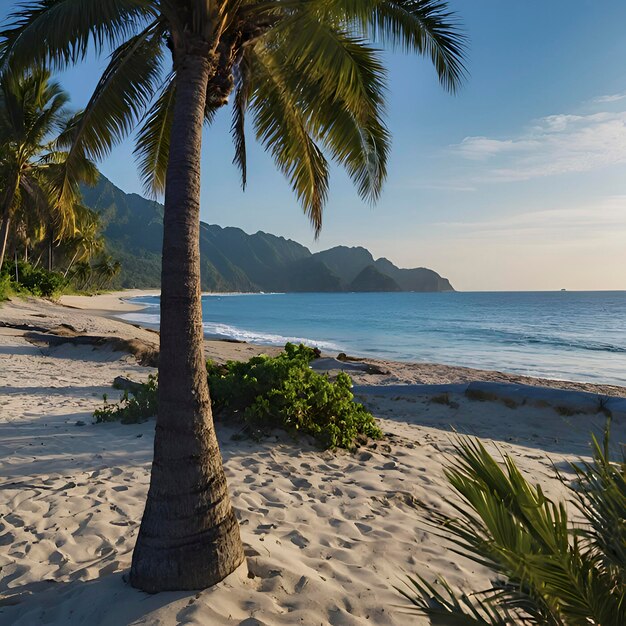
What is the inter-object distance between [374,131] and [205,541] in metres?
4.69

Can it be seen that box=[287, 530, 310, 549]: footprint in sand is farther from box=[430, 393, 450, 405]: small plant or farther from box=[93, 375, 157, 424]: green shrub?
box=[430, 393, 450, 405]: small plant

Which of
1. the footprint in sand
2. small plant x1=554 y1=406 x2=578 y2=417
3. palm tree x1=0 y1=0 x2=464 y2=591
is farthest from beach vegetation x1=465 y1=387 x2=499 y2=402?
the footprint in sand

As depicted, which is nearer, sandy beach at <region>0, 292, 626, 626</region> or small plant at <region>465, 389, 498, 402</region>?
sandy beach at <region>0, 292, 626, 626</region>

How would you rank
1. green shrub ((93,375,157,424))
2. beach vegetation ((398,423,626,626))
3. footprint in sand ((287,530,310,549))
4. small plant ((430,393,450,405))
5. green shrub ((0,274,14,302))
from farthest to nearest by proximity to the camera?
green shrub ((0,274,14,302)) → small plant ((430,393,450,405)) → green shrub ((93,375,157,424)) → footprint in sand ((287,530,310,549)) → beach vegetation ((398,423,626,626))

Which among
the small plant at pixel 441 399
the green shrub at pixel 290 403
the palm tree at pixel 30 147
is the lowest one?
the small plant at pixel 441 399

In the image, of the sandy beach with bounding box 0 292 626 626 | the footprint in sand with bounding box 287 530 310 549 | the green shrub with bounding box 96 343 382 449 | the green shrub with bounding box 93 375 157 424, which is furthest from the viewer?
the green shrub with bounding box 93 375 157 424

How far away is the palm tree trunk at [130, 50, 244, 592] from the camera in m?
2.59

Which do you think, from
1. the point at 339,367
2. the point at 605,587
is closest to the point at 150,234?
the point at 339,367

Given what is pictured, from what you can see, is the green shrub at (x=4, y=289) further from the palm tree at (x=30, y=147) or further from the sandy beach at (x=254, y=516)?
the sandy beach at (x=254, y=516)

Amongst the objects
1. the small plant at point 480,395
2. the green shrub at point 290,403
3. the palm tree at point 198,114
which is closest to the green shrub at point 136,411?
the green shrub at point 290,403

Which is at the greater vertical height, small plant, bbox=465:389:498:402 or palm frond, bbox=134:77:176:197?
palm frond, bbox=134:77:176:197

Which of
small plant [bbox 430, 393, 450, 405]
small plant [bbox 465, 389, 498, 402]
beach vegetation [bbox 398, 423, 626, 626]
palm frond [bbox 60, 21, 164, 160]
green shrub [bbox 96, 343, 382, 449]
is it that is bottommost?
small plant [bbox 430, 393, 450, 405]

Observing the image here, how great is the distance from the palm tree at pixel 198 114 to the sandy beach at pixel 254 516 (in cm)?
31

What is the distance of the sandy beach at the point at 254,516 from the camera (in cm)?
255
